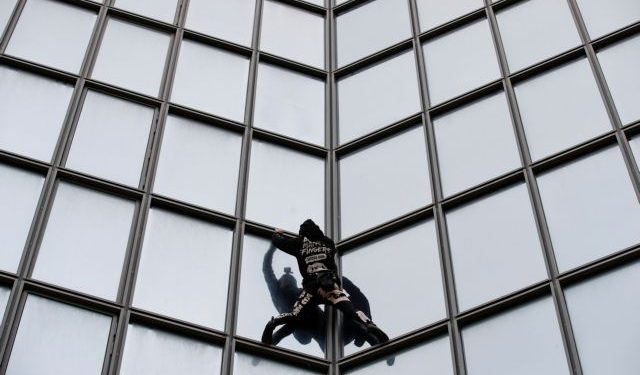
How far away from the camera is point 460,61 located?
77.9 ft

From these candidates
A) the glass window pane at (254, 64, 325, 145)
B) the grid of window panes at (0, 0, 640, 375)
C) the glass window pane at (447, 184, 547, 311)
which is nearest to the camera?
the grid of window panes at (0, 0, 640, 375)

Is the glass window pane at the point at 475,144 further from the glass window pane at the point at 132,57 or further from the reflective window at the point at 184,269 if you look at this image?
the glass window pane at the point at 132,57

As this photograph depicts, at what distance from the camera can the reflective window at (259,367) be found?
59.8 feet

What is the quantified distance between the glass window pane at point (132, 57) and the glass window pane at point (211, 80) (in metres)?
0.43

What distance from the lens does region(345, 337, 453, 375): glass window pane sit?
1798 centimetres

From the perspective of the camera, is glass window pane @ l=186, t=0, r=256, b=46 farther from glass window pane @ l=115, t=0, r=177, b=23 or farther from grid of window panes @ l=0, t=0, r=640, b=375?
glass window pane @ l=115, t=0, r=177, b=23

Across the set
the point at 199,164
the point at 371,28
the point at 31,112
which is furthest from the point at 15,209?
the point at 371,28

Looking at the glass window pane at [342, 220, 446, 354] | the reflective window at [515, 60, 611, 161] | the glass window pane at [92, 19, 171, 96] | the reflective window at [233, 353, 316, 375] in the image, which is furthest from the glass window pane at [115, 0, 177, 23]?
the reflective window at [233, 353, 316, 375]

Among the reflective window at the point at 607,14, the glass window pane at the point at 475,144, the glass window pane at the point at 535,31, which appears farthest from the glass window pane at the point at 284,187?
the reflective window at the point at 607,14

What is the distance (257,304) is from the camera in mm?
19359

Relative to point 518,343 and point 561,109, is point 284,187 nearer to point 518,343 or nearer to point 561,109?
point 561,109

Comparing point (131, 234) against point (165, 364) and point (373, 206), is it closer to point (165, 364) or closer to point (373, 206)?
point (165, 364)

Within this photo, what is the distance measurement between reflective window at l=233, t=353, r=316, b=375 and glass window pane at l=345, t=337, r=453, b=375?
0.93m

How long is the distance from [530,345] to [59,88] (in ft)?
32.6
